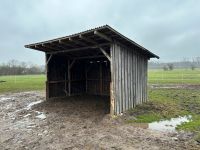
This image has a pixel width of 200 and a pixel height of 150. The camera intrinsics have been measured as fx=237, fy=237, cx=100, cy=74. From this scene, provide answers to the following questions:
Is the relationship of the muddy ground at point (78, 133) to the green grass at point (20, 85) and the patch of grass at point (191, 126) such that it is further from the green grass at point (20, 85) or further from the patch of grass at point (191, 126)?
the green grass at point (20, 85)

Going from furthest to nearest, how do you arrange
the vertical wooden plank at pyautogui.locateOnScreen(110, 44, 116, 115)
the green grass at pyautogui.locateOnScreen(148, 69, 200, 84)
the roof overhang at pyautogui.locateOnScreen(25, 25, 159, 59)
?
the green grass at pyautogui.locateOnScreen(148, 69, 200, 84) < the vertical wooden plank at pyautogui.locateOnScreen(110, 44, 116, 115) < the roof overhang at pyautogui.locateOnScreen(25, 25, 159, 59)

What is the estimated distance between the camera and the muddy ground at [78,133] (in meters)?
6.19

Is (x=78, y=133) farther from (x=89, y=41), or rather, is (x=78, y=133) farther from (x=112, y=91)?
(x=89, y=41)

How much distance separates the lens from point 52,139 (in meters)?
6.77

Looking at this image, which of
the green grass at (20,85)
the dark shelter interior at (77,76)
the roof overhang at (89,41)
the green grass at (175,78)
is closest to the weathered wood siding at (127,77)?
the roof overhang at (89,41)

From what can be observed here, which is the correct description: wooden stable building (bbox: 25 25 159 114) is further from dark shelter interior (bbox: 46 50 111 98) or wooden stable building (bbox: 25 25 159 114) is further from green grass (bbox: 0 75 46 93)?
green grass (bbox: 0 75 46 93)

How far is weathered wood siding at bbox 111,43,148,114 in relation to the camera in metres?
9.94

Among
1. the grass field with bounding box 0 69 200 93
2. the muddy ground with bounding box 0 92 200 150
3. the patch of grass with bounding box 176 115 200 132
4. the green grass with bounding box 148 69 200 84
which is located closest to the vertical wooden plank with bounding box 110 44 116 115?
the muddy ground with bounding box 0 92 200 150

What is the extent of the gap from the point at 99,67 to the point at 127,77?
5933 mm

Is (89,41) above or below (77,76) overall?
above

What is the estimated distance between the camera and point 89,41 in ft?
34.7

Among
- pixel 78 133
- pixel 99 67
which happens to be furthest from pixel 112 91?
pixel 99 67

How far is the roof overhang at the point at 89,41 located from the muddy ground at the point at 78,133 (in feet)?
10.3

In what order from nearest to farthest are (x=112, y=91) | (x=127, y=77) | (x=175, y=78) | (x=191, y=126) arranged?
1. (x=191, y=126)
2. (x=112, y=91)
3. (x=127, y=77)
4. (x=175, y=78)
